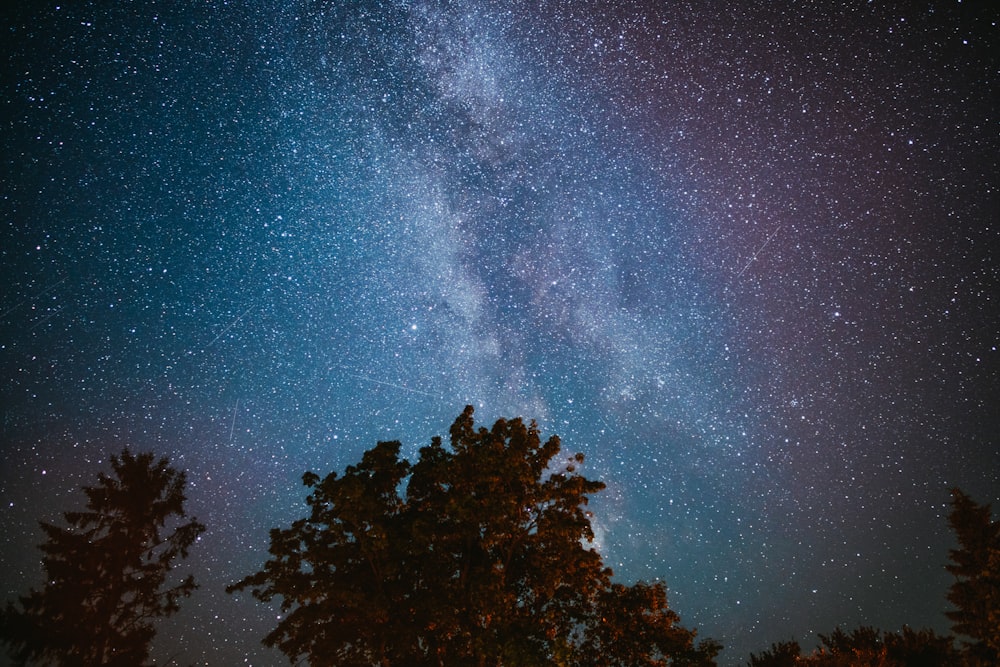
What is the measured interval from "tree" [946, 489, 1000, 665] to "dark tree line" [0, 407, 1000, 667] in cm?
703

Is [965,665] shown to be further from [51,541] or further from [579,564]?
[51,541]

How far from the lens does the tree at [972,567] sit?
25.6m

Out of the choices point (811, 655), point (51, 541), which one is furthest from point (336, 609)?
point (811, 655)

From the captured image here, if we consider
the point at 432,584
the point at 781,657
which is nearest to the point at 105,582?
the point at 432,584

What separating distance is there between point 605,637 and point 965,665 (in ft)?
85.1

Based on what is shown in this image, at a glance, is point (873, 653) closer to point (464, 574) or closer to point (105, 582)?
point (464, 574)

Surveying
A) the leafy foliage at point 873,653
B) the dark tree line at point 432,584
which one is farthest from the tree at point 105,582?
the leafy foliage at point 873,653

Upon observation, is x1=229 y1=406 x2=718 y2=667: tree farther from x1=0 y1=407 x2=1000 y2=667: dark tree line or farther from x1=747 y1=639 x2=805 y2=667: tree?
x1=747 y1=639 x2=805 y2=667: tree

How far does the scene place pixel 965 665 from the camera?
2603cm

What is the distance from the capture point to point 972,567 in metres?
27.2

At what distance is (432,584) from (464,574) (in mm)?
1596

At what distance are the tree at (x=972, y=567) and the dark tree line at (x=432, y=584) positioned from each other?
7029mm

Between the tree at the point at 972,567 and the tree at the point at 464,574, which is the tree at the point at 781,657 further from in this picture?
the tree at the point at 464,574

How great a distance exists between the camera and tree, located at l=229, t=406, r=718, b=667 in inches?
636
